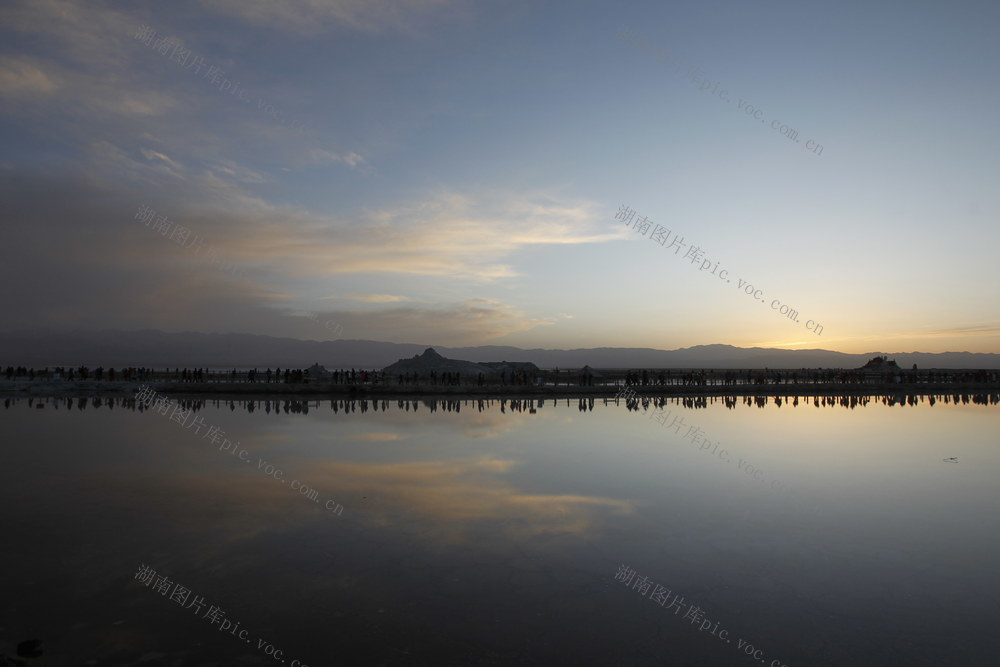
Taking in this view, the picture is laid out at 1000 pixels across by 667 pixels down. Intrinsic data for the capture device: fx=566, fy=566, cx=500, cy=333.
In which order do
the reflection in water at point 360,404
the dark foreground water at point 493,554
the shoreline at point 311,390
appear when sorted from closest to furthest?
the dark foreground water at point 493,554 → the reflection in water at point 360,404 → the shoreline at point 311,390

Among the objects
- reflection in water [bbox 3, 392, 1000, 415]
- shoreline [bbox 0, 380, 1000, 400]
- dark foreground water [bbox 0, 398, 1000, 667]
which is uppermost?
shoreline [bbox 0, 380, 1000, 400]

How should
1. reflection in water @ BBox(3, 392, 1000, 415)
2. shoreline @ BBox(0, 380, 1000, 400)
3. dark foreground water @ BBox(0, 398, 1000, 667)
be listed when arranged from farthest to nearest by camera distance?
shoreline @ BBox(0, 380, 1000, 400), reflection in water @ BBox(3, 392, 1000, 415), dark foreground water @ BBox(0, 398, 1000, 667)

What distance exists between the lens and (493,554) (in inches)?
348

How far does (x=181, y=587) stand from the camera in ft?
24.4

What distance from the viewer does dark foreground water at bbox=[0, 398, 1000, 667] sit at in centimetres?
623

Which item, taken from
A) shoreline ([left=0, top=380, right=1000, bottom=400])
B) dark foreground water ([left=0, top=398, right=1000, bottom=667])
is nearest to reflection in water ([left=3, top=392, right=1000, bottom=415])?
shoreline ([left=0, top=380, right=1000, bottom=400])

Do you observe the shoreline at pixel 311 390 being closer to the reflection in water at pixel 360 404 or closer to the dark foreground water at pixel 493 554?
the reflection in water at pixel 360 404

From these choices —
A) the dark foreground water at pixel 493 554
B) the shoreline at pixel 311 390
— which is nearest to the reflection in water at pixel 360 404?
the shoreline at pixel 311 390

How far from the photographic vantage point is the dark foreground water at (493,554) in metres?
6.23

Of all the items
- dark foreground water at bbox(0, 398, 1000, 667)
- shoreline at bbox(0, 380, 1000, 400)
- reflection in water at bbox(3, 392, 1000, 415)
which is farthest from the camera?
shoreline at bbox(0, 380, 1000, 400)

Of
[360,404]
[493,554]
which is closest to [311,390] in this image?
[360,404]

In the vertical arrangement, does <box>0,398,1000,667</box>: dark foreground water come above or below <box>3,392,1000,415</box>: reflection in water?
below

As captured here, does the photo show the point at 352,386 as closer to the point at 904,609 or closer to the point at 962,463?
the point at 962,463

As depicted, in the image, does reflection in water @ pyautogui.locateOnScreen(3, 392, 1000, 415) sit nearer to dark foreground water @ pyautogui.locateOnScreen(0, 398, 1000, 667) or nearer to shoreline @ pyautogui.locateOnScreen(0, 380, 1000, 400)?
shoreline @ pyautogui.locateOnScreen(0, 380, 1000, 400)
